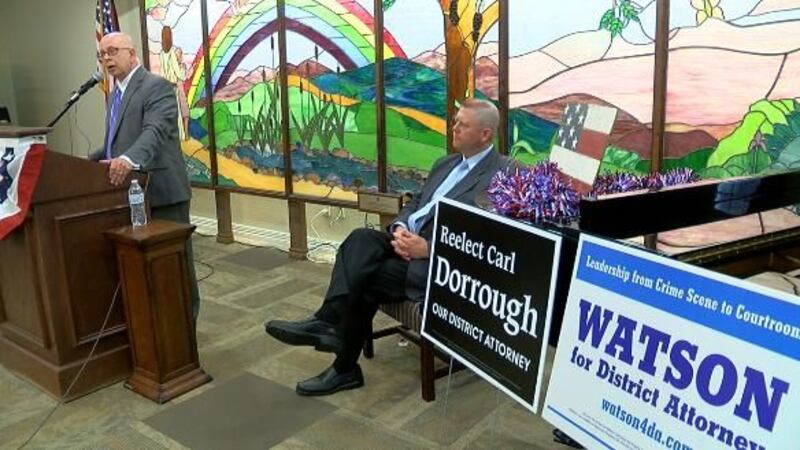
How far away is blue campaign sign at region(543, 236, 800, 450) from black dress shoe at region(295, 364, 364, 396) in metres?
1.29

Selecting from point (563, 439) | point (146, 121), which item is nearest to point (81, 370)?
point (146, 121)

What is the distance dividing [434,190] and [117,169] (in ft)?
4.37

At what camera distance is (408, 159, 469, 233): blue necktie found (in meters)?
2.76

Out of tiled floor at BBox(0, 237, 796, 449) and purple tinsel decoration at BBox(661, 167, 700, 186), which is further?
tiled floor at BBox(0, 237, 796, 449)

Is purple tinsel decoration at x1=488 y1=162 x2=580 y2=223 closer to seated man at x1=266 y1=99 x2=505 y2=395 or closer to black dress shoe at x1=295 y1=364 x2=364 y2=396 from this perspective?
seated man at x1=266 y1=99 x2=505 y2=395

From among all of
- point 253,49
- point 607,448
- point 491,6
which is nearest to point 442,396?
point 607,448

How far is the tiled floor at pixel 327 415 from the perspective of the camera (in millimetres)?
2311

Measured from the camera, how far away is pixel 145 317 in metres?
2.62

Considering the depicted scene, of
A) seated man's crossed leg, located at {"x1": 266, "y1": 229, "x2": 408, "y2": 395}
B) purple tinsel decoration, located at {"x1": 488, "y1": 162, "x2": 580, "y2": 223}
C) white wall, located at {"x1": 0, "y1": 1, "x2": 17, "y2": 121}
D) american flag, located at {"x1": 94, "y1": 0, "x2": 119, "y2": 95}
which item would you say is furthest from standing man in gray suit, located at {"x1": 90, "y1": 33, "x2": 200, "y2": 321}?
white wall, located at {"x1": 0, "y1": 1, "x2": 17, "y2": 121}

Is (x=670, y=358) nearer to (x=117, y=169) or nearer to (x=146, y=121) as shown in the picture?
(x=117, y=169)

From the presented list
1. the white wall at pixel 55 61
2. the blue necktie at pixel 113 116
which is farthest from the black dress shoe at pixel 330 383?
the white wall at pixel 55 61

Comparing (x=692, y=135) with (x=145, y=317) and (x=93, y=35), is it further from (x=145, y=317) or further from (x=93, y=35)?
(x=93, y=35)

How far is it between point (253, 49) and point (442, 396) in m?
2.92

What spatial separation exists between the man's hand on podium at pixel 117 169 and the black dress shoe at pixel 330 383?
1.14 m
